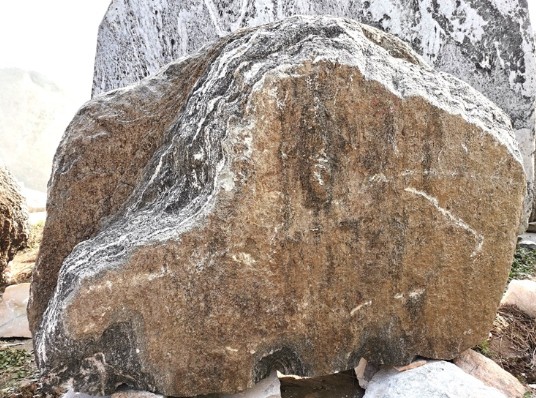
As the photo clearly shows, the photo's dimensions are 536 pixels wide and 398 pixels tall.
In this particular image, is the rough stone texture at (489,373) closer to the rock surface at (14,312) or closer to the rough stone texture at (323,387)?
the rough stone texture at (323,387)

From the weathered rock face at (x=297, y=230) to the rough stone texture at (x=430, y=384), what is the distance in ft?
0.26

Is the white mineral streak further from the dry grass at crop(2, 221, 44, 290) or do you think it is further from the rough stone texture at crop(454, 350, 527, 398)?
the dry grass at crop(2, 221, 44, 290)

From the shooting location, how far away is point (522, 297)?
12.0 feet

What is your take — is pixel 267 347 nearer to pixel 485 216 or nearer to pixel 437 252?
pixel 437 252

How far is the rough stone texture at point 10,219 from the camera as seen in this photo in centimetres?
457

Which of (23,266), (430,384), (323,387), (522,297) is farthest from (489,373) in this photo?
(23,266)

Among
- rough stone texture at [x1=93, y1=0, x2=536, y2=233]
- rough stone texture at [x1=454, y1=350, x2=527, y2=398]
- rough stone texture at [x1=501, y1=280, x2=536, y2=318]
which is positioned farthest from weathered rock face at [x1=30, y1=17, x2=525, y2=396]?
rough stone texture at [x1=93, y1=0, x2=536, y2=233]

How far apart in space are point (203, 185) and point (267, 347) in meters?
0.69

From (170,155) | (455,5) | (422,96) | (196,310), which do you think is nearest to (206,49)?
(170,155)

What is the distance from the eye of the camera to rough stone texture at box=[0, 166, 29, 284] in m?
4.57

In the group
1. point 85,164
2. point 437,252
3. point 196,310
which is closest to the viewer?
point 196,310

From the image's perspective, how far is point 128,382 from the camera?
95.7 inches

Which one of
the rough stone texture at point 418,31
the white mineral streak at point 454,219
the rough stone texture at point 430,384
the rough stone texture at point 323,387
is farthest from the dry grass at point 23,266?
the white mineral streak at point 454,219

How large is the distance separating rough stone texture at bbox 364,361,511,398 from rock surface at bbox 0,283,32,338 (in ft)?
7.72
